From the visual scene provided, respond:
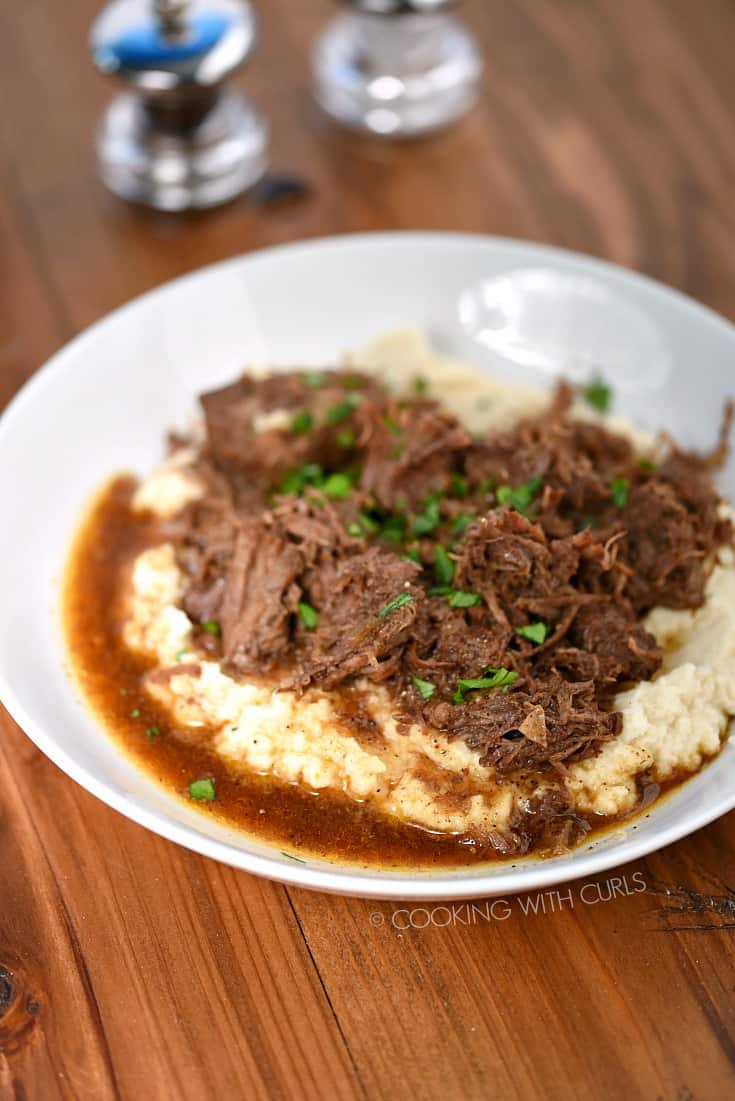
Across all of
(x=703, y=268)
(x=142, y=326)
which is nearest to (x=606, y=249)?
(x=703, y=268)

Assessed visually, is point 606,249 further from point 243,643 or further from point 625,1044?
point 625,1044

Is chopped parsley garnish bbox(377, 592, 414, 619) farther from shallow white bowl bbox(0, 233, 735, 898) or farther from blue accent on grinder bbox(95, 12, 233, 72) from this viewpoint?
blue accent on grinder bbox(95, 12, 233, 72)

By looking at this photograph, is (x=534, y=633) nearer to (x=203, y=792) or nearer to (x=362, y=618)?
(x=362, y=618)

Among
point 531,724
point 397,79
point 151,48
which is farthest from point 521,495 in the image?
point 397,79

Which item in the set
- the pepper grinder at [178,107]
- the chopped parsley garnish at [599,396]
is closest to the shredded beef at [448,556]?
the chopped parsley garnish at [599,396]

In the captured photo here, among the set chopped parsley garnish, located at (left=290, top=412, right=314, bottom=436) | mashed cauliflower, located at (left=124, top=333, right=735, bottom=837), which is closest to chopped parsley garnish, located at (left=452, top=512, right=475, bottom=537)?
mashed cauliflower, located at (left=124, top=333, right=735, bottom=837)

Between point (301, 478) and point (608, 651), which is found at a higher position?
point (301, 478)

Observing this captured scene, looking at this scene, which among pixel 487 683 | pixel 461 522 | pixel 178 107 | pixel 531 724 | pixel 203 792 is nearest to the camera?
pixel 531 724
